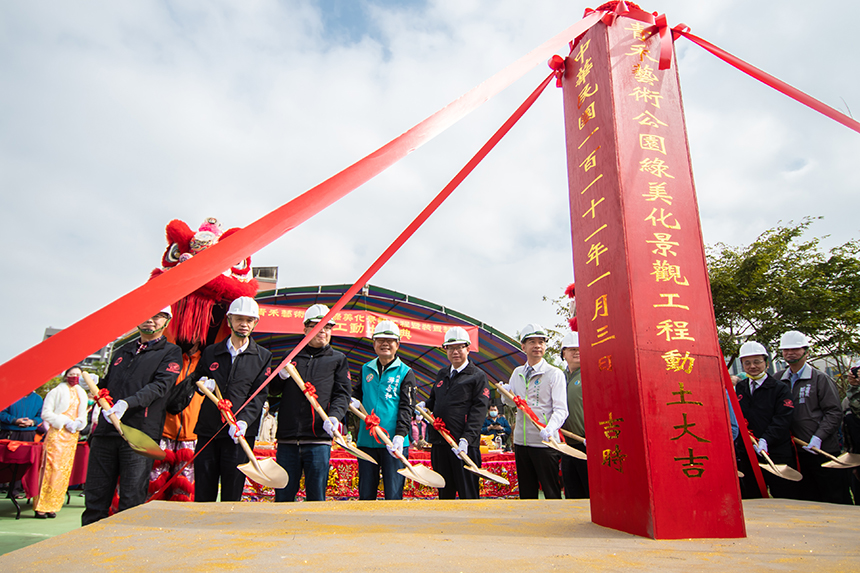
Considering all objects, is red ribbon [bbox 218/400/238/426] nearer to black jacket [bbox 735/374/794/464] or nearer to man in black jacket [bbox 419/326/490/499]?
man in black jacket [bbox 419/326/490/499]

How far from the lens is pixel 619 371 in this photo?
1.86m

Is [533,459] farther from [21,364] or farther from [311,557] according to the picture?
[21,364]

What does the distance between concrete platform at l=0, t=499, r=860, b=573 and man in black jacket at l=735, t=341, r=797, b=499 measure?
2.36 meters

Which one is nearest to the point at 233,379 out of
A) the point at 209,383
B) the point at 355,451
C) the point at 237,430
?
the point at 209,383

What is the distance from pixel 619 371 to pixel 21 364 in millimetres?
1800

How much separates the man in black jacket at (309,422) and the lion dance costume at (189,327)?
0.72m

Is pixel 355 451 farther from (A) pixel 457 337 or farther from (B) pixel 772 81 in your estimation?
A: (B) pixel 772 81

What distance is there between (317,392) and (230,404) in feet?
2.19

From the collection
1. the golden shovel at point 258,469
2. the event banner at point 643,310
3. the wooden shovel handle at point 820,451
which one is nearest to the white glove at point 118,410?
the golden shovel at point 258,469

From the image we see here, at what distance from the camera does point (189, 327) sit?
3867 mm

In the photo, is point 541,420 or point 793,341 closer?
point 541,420

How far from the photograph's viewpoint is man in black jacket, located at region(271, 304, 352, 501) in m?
3.50

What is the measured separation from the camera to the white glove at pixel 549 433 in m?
3.87

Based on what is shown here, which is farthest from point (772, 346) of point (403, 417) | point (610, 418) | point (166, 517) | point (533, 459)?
point (166, 517)
